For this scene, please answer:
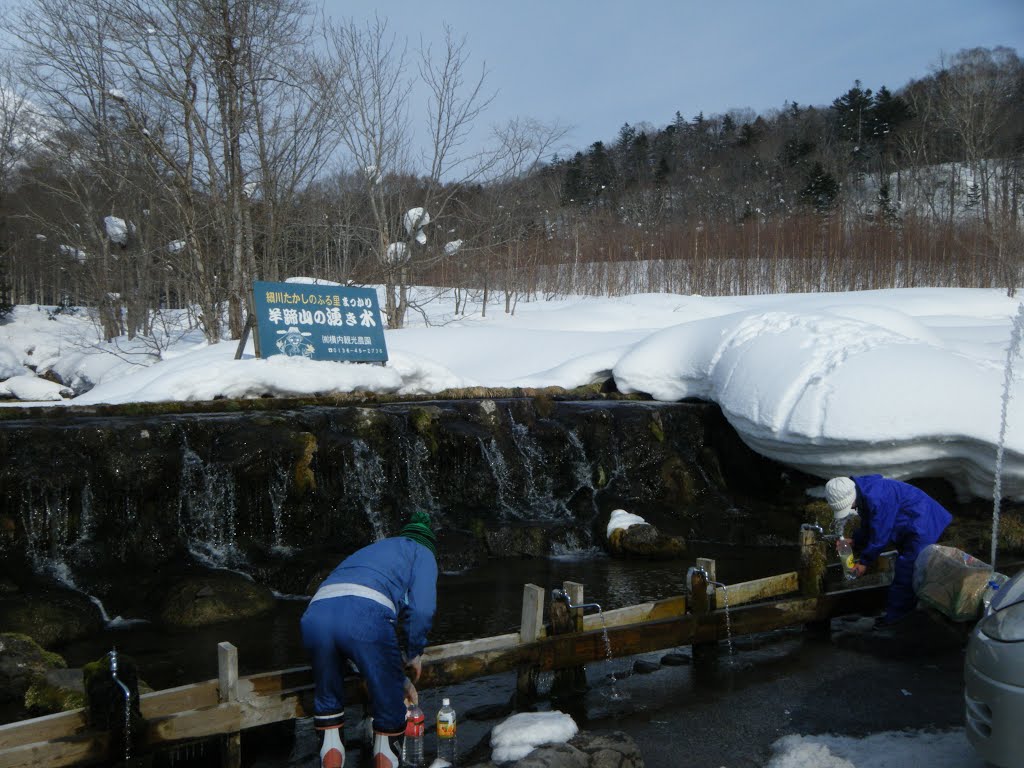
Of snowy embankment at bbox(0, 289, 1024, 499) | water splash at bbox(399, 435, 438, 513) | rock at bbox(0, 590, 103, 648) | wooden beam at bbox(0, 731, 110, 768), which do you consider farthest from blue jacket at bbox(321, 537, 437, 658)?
snowy embankment at bbox(0, 289, 1024, 499)

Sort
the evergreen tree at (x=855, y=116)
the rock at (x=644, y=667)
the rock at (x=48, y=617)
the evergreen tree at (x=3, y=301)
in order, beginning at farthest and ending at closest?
the evergreen tree at (x=855, y=116) → the evergreen tree at (x=3, y=301) → the rock at (x=48, y=617) → the rock at (x=644, y=667)

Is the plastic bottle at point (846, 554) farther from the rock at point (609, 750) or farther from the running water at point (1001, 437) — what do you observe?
the rock at point (609, 750)

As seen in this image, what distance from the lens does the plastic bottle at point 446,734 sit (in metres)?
4.45

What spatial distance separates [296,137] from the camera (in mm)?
18719

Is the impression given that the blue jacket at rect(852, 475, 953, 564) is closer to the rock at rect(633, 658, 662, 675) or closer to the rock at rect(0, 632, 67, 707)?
the rock at rect(633, 658, 662, 675)

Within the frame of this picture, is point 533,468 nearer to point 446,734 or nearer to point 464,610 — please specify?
point 464,610

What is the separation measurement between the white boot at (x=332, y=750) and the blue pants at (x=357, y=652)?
10 centimetres

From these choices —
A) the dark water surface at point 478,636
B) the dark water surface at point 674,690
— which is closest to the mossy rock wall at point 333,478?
the dark water surface at point 478,636

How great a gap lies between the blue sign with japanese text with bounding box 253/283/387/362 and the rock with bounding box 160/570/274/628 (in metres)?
5.01

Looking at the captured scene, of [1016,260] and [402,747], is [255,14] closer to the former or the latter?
[402,747]

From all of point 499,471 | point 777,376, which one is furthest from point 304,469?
point 777,376

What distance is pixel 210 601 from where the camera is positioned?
7.36 meters

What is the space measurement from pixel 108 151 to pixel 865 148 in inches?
1897

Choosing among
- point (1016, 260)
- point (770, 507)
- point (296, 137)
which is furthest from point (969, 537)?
point (1016, 260)
